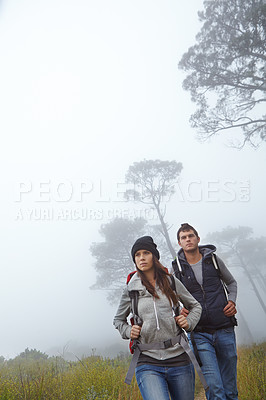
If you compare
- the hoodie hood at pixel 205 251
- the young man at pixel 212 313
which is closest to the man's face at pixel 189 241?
the young man at pixel 212 313

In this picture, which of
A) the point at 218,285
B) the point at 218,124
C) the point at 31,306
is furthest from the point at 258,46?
the point at 31,306

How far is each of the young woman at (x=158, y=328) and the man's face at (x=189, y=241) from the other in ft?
2.27

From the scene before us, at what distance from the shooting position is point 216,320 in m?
2.57

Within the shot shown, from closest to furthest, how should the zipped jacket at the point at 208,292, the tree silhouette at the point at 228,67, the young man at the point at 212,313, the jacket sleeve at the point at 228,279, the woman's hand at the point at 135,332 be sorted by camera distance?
the woman's hand at the point at 135,332
the young man at the point at 212,313
the zipped jacket at the point at 208,292
the jacket sleeve at the point at 228,279
the tree silhouette at the point at 228,67

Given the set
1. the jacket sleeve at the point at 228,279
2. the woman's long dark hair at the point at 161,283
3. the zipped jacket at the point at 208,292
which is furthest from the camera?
the jacket sleeve at the point at 228,279

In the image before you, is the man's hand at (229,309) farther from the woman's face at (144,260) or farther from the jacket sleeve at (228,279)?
the woman's face at (144,260)

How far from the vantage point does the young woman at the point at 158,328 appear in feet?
5.97

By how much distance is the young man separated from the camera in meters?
2.41

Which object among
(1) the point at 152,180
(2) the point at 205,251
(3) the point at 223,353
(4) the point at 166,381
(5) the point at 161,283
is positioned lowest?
(3) the point at 223,353

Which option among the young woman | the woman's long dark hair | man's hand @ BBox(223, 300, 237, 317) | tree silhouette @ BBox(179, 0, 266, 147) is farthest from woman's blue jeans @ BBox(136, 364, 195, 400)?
tree silhouette @ BBox(179, 0, 266, 147)

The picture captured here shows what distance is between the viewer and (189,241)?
9.42 ft

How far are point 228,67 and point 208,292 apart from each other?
33.0ft

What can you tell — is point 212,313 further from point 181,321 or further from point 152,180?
point 152,180

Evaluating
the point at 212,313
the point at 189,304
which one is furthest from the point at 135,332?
the point at 212,313
